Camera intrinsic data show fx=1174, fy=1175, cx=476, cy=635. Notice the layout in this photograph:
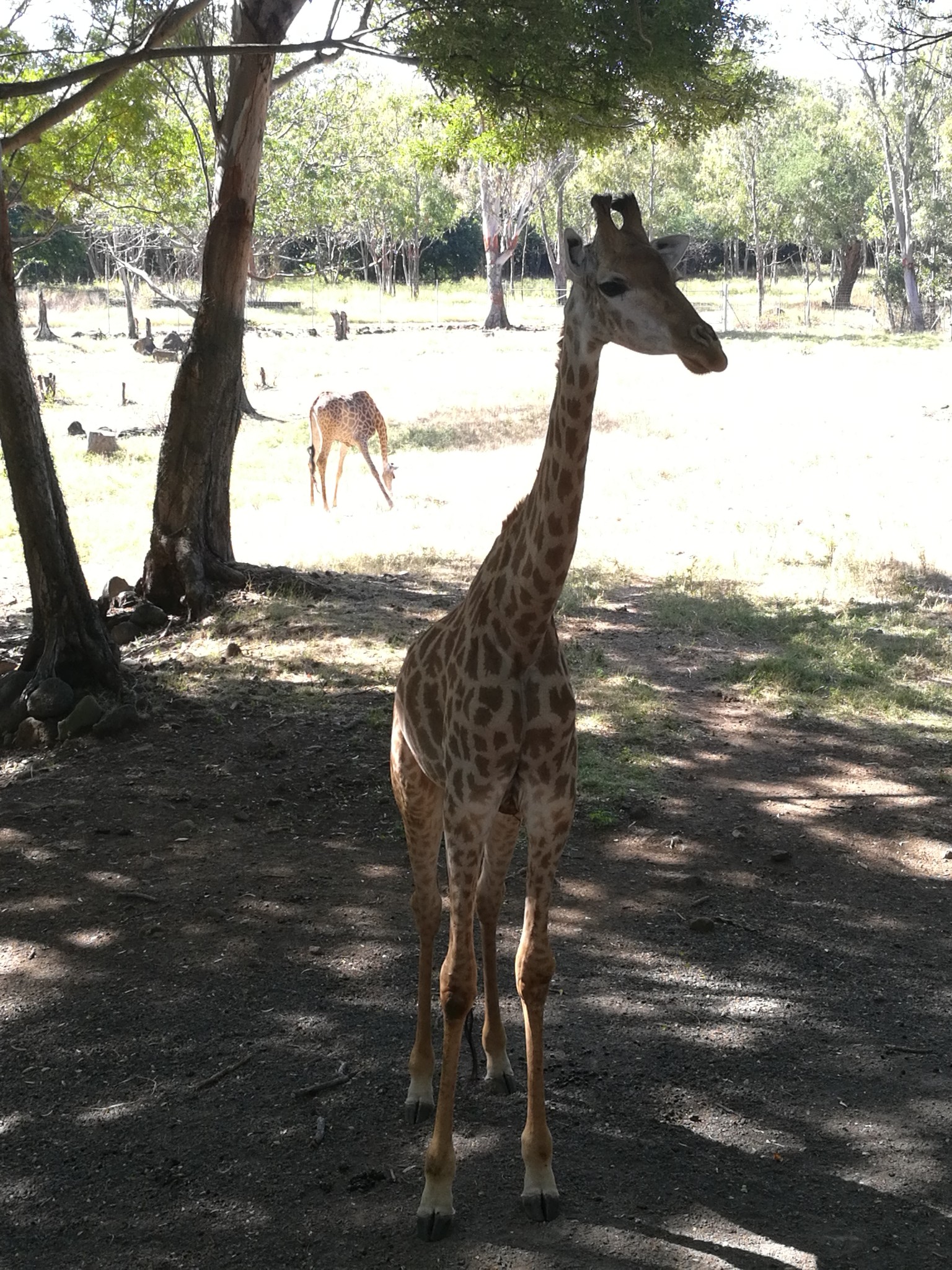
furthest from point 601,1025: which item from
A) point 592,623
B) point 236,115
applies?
point 236,115

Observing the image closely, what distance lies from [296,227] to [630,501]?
18593 mm

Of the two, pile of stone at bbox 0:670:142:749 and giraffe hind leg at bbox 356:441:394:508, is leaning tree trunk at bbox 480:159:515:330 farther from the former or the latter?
pile of stone at bbox 0:670:142:749

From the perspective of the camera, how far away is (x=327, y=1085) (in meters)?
4.39

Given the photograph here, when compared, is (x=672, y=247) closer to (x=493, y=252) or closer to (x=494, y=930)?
(x=494, y=930)

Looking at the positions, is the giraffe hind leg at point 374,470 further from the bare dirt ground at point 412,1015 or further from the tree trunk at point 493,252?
the tree trunk at point 493,252

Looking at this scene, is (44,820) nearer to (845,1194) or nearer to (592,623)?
(845,1194)

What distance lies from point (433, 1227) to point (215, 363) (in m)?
8.24

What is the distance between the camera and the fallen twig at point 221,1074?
174 inches

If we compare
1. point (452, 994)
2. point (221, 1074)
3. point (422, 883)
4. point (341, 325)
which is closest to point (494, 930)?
point (422, 883)

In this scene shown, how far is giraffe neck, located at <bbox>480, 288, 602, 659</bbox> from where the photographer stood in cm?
347

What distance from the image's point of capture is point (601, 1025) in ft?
15.7

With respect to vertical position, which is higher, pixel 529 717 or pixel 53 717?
pixel 529 717

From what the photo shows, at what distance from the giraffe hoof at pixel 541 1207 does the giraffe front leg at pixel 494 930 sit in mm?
693

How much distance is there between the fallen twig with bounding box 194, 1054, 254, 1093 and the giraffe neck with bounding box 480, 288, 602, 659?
207 centimetres
